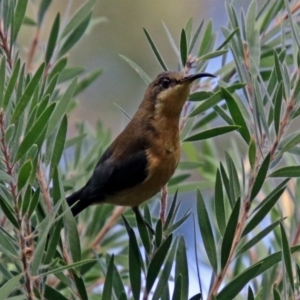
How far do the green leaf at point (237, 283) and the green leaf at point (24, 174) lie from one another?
1.22 feet

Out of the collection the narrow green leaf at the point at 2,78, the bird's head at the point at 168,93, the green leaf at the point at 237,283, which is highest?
the bird's head at the point at 168,93

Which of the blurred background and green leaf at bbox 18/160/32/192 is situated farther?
the blurred background

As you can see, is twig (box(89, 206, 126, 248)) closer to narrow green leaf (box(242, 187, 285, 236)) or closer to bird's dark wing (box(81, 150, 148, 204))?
bird's dark wing (box(81, 150, 148, 204))

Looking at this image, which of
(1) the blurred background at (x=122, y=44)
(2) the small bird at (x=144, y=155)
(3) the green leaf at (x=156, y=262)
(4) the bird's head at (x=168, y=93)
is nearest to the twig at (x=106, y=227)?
(2) the small bird at (x=144, y=155)

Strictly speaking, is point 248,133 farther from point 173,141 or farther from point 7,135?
point 173,141

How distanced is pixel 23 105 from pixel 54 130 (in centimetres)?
30

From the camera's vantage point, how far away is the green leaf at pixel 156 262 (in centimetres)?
112

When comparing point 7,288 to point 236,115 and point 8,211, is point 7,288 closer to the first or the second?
point 8,211

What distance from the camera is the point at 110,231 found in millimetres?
1778

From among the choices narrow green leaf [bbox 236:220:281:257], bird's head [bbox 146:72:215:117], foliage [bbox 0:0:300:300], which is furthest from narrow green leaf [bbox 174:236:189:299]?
bird's head [bbox 146:72:215:117]

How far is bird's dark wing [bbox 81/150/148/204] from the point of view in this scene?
177cm

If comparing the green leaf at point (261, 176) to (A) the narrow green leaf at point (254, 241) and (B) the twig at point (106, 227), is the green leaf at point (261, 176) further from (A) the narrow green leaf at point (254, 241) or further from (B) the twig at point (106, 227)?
(B) the twig at point (106, 227)

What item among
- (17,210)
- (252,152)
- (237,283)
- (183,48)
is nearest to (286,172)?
(252,152)

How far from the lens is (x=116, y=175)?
76.9 inches
